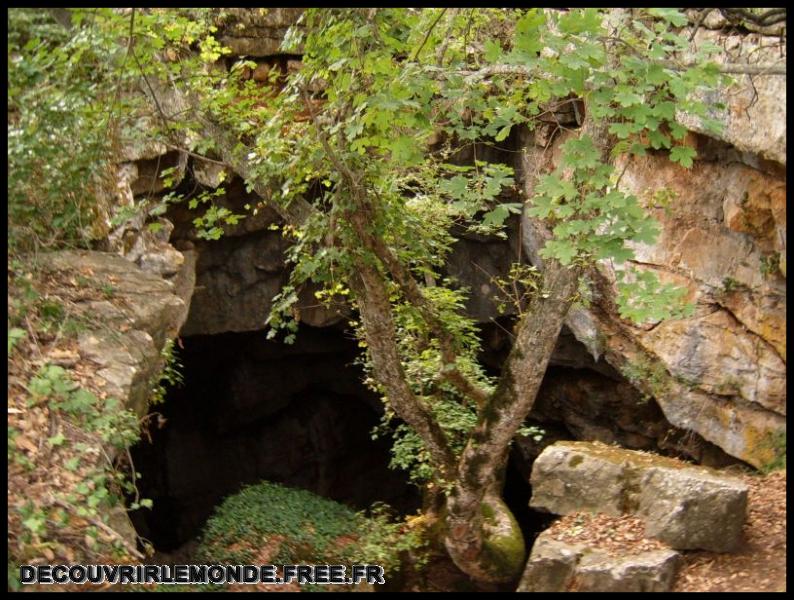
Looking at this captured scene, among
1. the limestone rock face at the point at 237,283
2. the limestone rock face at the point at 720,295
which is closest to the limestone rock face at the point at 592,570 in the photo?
the limestone rock face at the point at 720,295

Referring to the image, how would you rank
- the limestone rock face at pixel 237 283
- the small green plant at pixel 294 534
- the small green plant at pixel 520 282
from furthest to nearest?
the limestone rock face at pixel 237 283 → the small green plant at pixel 294 534 → the small green plant at pixel 520 282

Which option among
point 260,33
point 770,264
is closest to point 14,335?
point 260,33

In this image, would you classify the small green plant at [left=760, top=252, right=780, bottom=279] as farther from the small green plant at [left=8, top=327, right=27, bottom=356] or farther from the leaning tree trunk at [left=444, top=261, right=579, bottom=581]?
the small green plant at [left=8, top=327, right=27, bottom=356]

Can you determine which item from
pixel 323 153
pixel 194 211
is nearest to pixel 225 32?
pixel 194 211

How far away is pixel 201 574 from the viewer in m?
6.13

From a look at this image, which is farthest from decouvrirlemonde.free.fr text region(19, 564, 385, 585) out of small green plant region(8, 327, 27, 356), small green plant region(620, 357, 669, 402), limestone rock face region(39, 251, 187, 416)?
small green plant region(620, 357, 669, 402)

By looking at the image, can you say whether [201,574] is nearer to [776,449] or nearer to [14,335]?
[14,335]

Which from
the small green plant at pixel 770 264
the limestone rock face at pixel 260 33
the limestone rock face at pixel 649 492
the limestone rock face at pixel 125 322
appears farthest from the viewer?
the limestone rock face at pixel 260 33

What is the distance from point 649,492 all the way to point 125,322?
16.6ft

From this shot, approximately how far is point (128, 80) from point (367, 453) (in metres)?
11.2

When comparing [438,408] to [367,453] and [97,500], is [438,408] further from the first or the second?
[367,453]

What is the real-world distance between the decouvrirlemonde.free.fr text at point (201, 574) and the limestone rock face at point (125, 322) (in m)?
1.32

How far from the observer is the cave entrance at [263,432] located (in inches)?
556

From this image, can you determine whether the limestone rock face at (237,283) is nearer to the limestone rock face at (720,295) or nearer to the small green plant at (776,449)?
the limestone rock face at (720,295)
